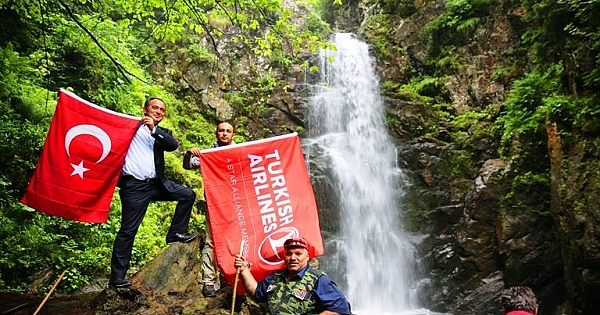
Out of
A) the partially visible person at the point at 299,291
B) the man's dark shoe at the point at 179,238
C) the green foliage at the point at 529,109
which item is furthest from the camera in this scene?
the green foliage at the point at 529,109

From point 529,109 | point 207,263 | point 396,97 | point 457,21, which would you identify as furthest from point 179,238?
point 457,21

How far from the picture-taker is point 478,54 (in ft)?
45.8

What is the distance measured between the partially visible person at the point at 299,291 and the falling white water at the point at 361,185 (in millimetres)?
6681

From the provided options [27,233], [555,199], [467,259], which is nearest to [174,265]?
[27,233]

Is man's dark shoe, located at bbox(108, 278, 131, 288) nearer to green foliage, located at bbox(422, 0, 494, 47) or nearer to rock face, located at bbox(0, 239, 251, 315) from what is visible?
rock face, located at bbox(0, 239, 251, 315)

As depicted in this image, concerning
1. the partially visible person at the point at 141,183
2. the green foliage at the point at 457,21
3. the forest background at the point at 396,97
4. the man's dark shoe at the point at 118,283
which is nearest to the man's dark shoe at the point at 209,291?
the partially visible person at the point at 141,183

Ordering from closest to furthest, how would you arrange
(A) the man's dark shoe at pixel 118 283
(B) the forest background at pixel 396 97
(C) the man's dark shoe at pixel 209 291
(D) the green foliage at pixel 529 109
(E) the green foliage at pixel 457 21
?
1. (A) the man's dark shoe at pixel 118 283
2. (C) the man's dark shoe at pixel 209 291
3. (B) the forest background at pixel 396 97
4. (D) the green foliage at pixel 529 109
5. (E) the green foliage at pixel 457 21

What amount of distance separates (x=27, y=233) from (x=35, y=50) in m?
3.81

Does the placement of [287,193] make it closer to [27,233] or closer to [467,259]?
[27,233]

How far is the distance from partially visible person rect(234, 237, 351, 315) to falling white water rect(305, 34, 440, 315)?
6681 mm

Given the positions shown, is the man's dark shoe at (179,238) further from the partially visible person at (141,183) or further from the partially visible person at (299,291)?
the partially visible person at (299,291)

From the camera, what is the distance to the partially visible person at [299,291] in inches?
134

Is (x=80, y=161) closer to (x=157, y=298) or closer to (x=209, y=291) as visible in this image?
(x=157, y=298)

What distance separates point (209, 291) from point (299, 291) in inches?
59.7
